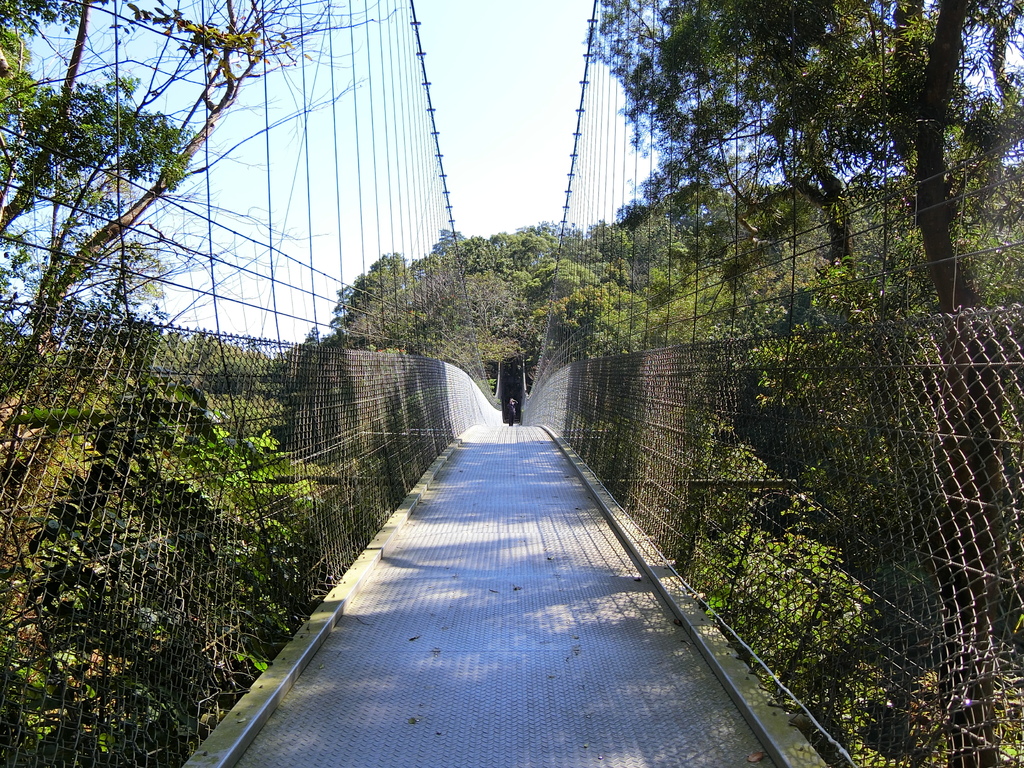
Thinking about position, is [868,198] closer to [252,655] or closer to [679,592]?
[679,592]

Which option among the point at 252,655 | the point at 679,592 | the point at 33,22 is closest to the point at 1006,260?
the point at 679,592

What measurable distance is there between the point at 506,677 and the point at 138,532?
4.27 feet

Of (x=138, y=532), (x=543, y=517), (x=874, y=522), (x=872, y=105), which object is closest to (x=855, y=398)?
(x=874, y=522)

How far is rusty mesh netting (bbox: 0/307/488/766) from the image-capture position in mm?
1652

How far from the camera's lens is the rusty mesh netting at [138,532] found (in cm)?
165

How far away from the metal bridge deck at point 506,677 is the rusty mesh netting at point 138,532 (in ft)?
0.97

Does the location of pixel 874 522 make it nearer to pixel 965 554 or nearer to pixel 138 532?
pixel 965 554

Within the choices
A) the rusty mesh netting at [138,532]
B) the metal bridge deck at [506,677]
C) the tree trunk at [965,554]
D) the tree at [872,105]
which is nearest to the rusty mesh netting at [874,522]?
the tree trunk at [965,554]

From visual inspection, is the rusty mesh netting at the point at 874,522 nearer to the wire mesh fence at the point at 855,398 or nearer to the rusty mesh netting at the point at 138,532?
the wire mesh fence at the point at 855,398

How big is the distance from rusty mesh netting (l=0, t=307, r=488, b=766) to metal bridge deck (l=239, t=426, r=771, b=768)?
0.97 feet

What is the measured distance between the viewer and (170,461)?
208 cm

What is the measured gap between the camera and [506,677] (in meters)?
2.57

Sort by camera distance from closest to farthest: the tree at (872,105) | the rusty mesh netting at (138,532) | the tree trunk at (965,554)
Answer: the tree trunk at (965,554), the rusty mesh netting at (138,532), the tree at (872,105)

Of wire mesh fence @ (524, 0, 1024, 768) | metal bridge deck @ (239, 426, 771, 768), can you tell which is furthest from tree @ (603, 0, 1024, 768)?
metal bridge deck @ (239, 426, 771, 768)
